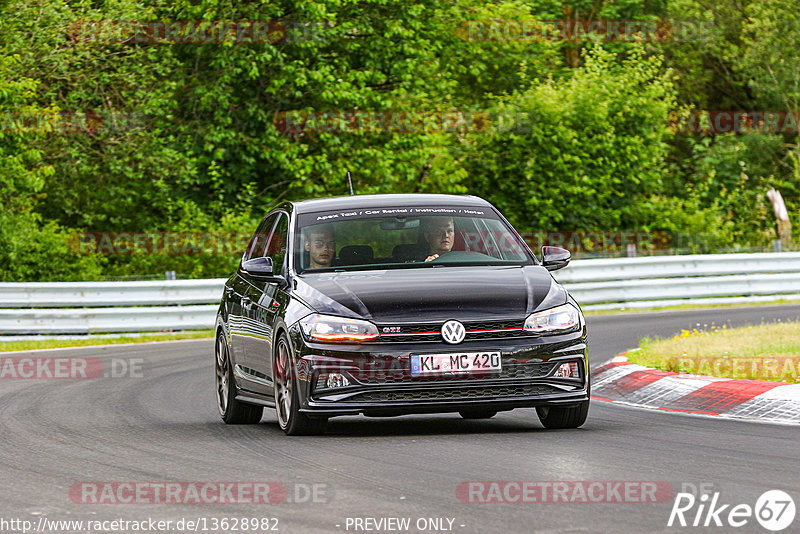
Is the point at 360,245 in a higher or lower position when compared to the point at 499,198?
higher

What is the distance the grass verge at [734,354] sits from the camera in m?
11.4

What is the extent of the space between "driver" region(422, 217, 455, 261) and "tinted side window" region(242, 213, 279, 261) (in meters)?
1.52

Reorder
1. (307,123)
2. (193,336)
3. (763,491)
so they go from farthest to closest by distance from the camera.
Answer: (307,123) < (193,336) < (763,491)

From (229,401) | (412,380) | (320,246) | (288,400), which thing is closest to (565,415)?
(412,380)

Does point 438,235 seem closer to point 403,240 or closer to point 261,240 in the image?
point 403,240

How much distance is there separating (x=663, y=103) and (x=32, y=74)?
15035 mm

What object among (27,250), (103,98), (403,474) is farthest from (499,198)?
(403,474)

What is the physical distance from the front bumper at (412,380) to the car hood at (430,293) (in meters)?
0.19

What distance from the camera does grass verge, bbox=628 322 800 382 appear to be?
37.3ft

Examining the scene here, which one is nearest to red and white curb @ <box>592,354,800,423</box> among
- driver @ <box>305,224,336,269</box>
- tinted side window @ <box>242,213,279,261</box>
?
driver @ <box>305,224,336,269</box>

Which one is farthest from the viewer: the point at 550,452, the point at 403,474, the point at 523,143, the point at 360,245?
the point at 523,143

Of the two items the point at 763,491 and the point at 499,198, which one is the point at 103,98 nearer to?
the point at 499,198

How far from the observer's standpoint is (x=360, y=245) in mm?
10258

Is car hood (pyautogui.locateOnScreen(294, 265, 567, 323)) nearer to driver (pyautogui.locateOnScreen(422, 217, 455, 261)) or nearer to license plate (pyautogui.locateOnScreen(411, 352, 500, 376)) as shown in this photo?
license plate (pyautogui.locateOnScreen(411, 352, 500, 376))
